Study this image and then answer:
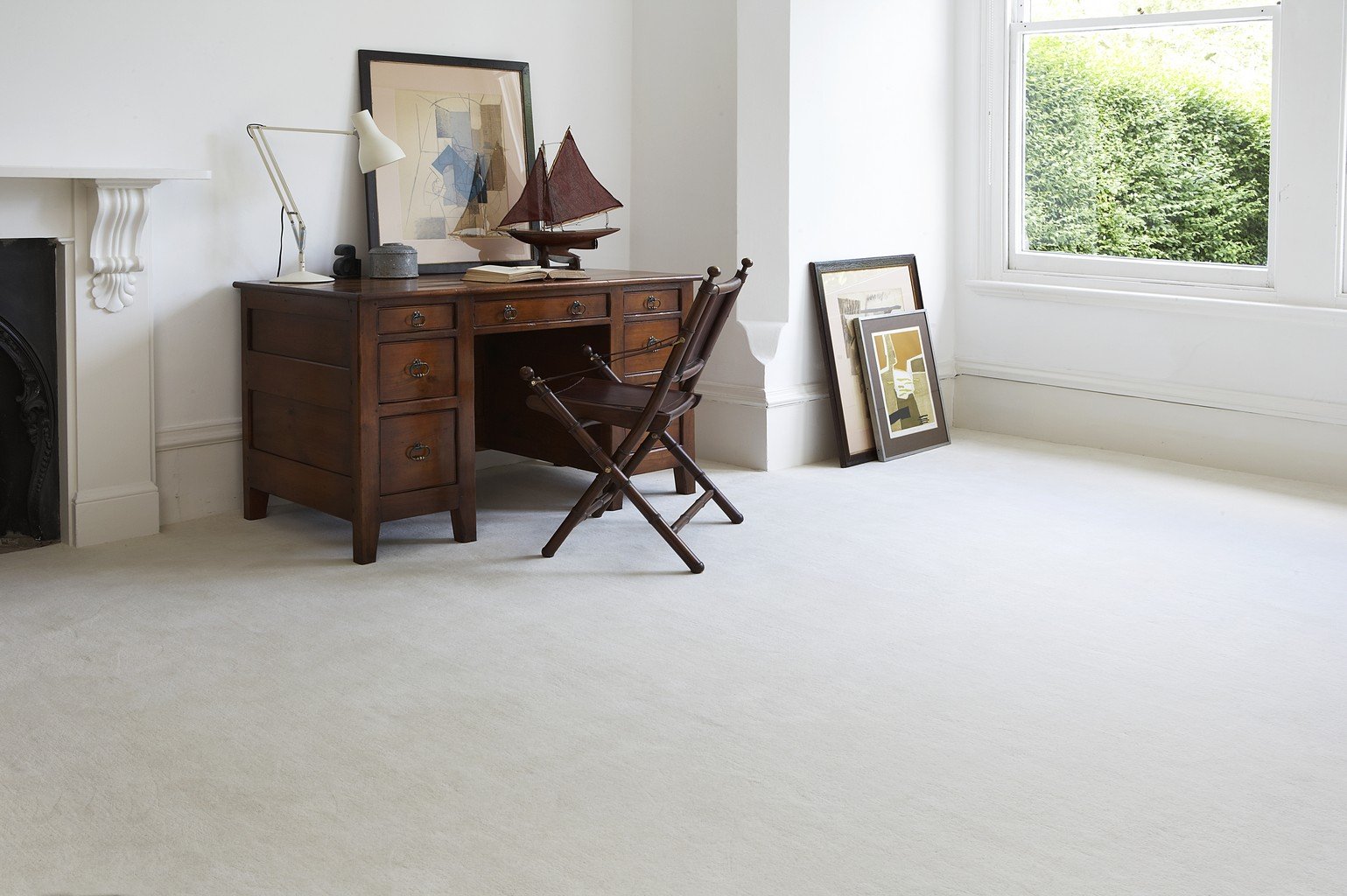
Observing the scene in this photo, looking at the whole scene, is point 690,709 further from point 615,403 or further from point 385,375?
point 385,375

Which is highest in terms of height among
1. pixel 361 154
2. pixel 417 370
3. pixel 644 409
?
pixel 361 154

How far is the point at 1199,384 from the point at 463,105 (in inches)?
120

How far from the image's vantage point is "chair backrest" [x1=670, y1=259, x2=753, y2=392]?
135 inches

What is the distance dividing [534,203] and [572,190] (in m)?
0.16

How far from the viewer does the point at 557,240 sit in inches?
171

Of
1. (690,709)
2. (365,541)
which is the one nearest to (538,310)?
(365,541)

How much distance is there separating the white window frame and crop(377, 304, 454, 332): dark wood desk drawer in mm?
2868

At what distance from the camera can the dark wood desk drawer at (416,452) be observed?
11.8ft

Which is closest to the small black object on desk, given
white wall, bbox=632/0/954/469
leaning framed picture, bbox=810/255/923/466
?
white wall, bbox=632/0/954/469

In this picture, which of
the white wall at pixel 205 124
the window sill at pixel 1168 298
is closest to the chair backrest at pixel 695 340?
the white wall at pixel 205 124

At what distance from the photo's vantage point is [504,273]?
385 cm

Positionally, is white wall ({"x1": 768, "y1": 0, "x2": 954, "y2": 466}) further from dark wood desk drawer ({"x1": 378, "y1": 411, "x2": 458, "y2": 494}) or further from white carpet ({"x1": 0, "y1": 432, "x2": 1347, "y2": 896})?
dark wood desk drawer ({"x1": 378, "y1": 411, "x2": 458, "y2": 494})

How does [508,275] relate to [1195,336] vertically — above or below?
above

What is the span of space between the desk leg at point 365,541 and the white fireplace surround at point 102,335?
79 cm
